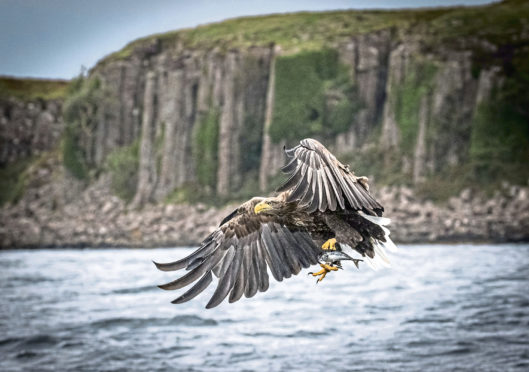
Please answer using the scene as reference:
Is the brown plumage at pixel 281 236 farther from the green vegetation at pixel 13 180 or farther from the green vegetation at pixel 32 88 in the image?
the green vegetation at pixel 32 88

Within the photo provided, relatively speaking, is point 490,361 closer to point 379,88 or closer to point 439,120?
point 439,120

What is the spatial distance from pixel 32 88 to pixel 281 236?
116 m

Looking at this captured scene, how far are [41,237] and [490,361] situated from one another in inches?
2868

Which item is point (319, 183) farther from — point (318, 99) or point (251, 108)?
point (251, 108)

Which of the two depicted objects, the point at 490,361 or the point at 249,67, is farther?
the point at 249,67

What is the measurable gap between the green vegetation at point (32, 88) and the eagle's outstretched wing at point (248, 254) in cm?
10749

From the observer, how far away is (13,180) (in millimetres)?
103438

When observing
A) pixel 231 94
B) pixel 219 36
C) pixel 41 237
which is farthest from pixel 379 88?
pixel 41 237

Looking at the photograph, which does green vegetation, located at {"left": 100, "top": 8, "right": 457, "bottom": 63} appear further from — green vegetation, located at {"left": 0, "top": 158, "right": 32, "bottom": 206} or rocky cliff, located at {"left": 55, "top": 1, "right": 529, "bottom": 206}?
green vegetation, located at {"left": 0, "top": 158, "right": 32, "bottom": 206}

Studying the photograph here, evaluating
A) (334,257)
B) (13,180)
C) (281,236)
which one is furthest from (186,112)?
(334,257)

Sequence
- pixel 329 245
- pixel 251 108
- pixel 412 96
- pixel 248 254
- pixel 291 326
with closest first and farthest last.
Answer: pixel 329 245 < pixel 248 254 < pixel 291 326 < pixel 412 96 < pixel 251 108

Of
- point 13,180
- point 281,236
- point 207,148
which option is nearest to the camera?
point 281,236

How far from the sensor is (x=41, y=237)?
82.0m

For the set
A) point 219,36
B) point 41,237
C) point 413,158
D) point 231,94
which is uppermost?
point 219,36
